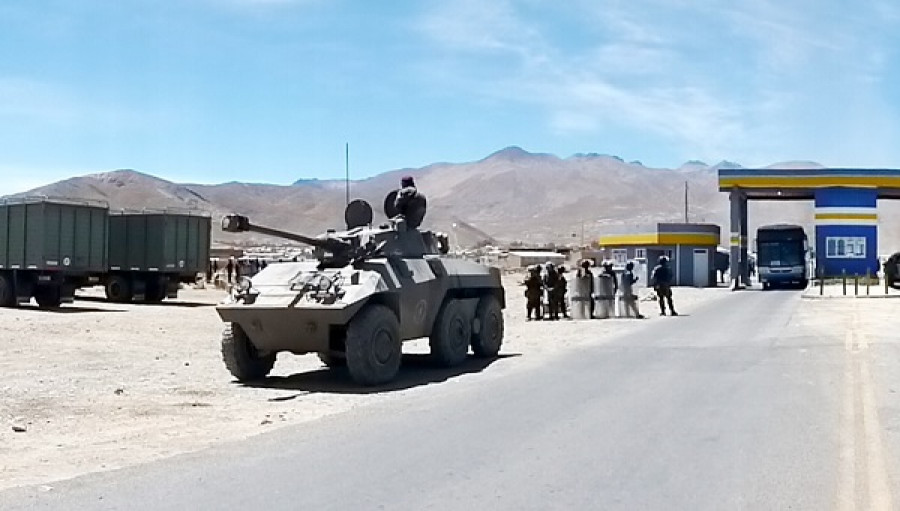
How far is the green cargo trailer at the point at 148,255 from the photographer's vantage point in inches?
1361

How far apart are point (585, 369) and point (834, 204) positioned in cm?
4144

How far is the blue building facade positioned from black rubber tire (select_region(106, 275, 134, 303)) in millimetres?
32668

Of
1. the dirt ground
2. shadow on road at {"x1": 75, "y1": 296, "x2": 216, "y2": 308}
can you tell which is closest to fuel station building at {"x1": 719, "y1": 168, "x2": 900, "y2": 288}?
shadow on road at {"x1": 75, "y1": 296, "x2": 216, "y2": 308}

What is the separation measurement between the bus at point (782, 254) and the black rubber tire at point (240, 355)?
39.9 metres

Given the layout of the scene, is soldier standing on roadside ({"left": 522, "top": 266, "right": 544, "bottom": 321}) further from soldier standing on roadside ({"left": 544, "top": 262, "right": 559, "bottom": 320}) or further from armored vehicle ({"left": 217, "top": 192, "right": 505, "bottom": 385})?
armored vehicle ({"left": 217, "top": 192, "right": 505, "bottom": 385})

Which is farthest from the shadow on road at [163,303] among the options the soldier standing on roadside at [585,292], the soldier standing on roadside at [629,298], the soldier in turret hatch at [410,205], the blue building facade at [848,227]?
the blue building facade at [848,227]

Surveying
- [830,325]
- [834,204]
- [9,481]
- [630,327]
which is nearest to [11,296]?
[630,327]

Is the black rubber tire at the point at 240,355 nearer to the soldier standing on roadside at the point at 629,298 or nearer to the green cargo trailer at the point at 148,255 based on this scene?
the soldier standing on roadside at the point at 629,298

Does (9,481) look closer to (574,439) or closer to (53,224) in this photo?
(574,439)

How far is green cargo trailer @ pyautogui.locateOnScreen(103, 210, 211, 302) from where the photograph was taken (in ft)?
113

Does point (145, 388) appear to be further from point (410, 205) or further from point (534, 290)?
point (534, 290)

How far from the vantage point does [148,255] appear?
114ft

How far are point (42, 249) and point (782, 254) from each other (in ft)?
111

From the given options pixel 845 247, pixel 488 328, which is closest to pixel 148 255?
pixel 488 328
